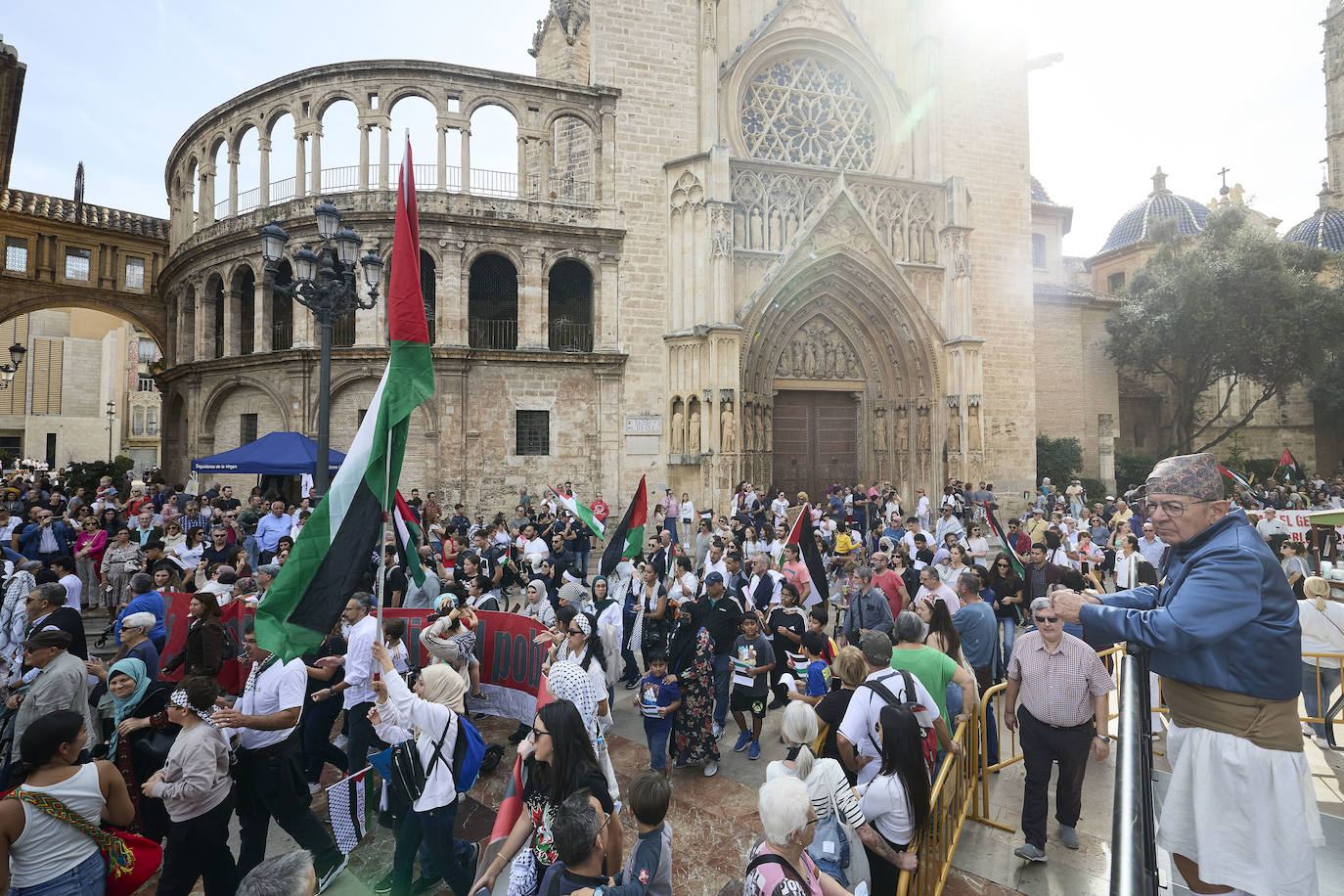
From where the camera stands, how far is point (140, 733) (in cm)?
470

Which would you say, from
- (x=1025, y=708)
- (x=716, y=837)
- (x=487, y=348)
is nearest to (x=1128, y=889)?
(x=1025, y=708)

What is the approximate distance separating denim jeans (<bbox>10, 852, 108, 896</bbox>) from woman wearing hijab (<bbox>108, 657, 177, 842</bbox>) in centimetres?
110

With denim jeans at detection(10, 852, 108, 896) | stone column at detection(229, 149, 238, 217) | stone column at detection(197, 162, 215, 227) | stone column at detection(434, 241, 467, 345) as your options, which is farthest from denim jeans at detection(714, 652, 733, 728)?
stone column at detection(197, 162, 215, 227)

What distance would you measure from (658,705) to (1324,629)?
6824 millimetres

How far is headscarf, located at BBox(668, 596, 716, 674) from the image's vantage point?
6625 mm

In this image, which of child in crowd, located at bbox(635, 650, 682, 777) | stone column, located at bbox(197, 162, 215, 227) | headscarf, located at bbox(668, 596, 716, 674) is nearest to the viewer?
child in crowd, located at bbox(635, 650, 682, 777)

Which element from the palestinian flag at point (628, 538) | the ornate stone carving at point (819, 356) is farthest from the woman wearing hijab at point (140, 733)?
the ornate stone carving at point (819, 356)

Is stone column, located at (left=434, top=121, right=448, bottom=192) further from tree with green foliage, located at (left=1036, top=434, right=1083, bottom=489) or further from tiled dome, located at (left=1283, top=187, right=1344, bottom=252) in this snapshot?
tiled dome, located at (left=1283, top=187, right=1344, bottom=252)

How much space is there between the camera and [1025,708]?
200 inches

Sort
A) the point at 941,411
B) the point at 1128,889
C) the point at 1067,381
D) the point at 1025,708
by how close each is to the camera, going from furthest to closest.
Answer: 1. the point at 1067,381
2. the point at 941,411
3. the point at 1025,708
4. the point at 1128,889

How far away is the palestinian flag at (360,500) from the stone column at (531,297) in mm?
15784

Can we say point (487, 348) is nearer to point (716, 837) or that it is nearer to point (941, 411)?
point (941, 411)

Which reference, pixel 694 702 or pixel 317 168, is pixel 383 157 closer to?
pixel 317 168

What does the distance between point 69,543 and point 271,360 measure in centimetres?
948
